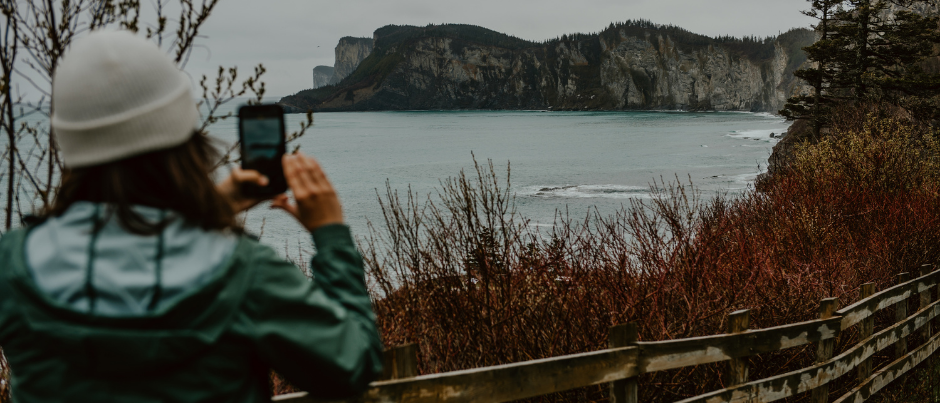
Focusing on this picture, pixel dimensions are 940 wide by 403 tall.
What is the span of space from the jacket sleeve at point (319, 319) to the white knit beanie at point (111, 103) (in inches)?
11.6

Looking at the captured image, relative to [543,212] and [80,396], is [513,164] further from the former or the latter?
[80,396]

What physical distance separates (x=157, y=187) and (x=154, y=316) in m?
0.25

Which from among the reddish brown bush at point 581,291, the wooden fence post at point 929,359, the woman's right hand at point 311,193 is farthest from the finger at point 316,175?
the wooden fence post at point 929,359

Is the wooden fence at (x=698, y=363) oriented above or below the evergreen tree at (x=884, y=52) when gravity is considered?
below

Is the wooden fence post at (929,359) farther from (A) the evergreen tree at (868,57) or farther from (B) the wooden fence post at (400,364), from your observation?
(A) the evergreen tree at (868,57)

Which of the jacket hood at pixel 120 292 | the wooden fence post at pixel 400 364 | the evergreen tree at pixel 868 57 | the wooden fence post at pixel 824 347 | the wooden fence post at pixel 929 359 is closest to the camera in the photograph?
the jacket hood at pixel 120 292

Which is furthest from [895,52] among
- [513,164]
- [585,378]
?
[585,378]

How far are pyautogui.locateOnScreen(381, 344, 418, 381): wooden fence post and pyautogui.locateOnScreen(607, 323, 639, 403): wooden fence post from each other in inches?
50.9

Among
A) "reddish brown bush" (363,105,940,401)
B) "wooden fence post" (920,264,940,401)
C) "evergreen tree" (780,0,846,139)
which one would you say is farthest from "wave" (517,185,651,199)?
"wooden fence post" (920,264,940,401)

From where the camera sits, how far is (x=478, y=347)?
6352 millimetres

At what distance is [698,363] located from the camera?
3.82 metres

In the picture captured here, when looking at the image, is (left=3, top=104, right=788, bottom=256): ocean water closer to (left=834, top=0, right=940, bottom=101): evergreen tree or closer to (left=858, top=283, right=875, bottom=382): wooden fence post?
(left=834, top=0, right=940, bottom=101): evergreen tree

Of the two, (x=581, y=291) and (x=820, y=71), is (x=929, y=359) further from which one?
(x=820, y=71)

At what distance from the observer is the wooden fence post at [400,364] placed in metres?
2.55
